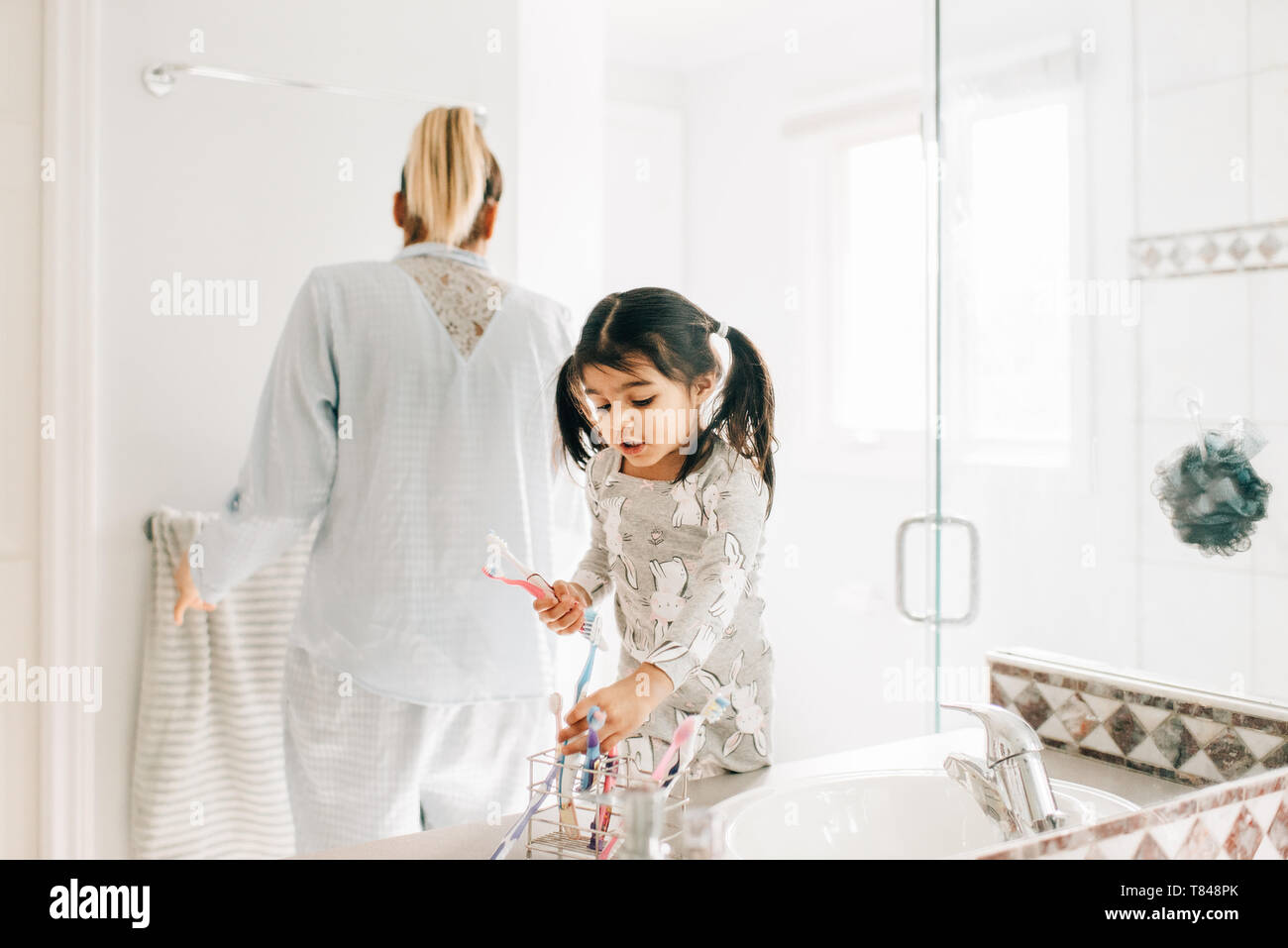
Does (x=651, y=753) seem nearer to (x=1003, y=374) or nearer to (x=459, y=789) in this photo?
(x=459, y=789)

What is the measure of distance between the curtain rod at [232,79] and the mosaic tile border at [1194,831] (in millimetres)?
861

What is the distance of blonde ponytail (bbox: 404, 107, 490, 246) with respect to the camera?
1.01 m

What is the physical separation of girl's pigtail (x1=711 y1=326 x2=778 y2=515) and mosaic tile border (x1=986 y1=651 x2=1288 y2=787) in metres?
0.38

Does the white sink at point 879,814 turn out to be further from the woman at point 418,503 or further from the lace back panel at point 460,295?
the lace back panel at point 460,295

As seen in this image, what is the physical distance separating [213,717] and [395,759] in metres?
0.40

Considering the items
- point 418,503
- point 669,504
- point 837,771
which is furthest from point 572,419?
point 837,771

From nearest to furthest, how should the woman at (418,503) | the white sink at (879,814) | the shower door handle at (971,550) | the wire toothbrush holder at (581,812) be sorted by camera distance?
the wire toothbrush holder at (581,812), the white sink at (879,814), the woman at (418,503), the shower door handle at (971,550)

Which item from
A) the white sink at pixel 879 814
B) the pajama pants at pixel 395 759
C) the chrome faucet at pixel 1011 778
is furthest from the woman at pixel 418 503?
the chrome faucet at pixel 1011 778

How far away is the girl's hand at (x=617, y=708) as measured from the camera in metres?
0.67

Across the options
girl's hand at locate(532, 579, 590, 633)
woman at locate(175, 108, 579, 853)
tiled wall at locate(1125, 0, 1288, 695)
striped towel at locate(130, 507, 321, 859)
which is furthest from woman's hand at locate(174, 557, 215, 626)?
tiled wall at locate(1125, 0, 1288, 695)

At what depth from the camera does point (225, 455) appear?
3.99 feet

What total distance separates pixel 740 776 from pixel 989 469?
1.30ft

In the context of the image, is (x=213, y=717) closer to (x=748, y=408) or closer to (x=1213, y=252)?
(x=748, y=408)

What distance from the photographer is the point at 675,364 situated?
2.32 feet
